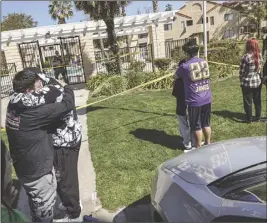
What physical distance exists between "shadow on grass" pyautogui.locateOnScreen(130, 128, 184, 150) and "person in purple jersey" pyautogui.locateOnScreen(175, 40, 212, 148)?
1.73 feet

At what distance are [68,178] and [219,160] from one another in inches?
49.5

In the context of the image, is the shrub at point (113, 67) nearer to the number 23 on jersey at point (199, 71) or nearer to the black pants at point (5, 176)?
the number 23 on jersey at point (199, 71)

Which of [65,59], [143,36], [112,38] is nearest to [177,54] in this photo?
[112,38]

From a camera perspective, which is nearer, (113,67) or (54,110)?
(54,110)

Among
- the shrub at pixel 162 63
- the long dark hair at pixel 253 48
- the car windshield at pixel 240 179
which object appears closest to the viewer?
the car windshield at pixel 240 179

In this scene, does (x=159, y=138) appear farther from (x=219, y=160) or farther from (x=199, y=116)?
(x=219, y=160)

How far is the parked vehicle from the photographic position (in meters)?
1.41

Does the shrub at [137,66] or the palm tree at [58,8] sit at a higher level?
the palm tree at [58,8]

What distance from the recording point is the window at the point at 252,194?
4.50 ft

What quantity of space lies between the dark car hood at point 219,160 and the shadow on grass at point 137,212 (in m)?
0.73

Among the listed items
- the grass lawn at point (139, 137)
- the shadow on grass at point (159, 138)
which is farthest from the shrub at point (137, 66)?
the shadow on grass at point (159, 138)

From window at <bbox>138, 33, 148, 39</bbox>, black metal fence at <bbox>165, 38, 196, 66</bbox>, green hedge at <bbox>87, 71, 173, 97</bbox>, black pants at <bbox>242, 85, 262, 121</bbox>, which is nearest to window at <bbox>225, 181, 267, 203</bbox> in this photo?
black pants at <bbox>242, 85, 262, 121</bbox>

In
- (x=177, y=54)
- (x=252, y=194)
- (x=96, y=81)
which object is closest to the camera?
(x=252, y=194)

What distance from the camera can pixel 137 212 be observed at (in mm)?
2764
